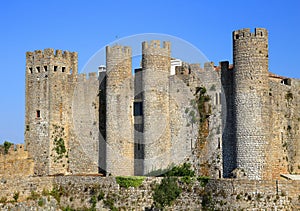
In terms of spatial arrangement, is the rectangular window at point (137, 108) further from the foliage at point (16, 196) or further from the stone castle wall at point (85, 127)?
the foliage at point (16, 196)

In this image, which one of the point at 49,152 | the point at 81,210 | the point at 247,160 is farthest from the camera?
the point at 49,152

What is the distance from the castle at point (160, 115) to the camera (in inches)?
1276

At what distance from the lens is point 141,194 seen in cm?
3325

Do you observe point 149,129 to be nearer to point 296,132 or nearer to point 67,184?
point 67,184

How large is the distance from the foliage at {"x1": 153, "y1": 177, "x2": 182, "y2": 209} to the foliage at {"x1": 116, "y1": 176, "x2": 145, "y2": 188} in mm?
1114

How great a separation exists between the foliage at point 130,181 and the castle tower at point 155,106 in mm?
2646

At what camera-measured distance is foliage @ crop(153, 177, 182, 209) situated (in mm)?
32312

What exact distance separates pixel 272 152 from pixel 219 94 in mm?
4475

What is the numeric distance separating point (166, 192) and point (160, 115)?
5526 millimetres

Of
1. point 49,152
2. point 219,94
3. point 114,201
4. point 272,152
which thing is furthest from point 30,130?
point 272,152

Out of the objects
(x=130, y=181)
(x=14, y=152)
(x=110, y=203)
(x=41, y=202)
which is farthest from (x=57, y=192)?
(x=130, y=181)

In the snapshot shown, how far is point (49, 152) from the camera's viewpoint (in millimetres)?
40094

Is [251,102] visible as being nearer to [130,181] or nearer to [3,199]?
[130,181]

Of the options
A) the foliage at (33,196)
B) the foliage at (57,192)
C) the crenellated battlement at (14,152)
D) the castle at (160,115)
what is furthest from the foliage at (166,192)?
the crenellated battlement at (14,152)
